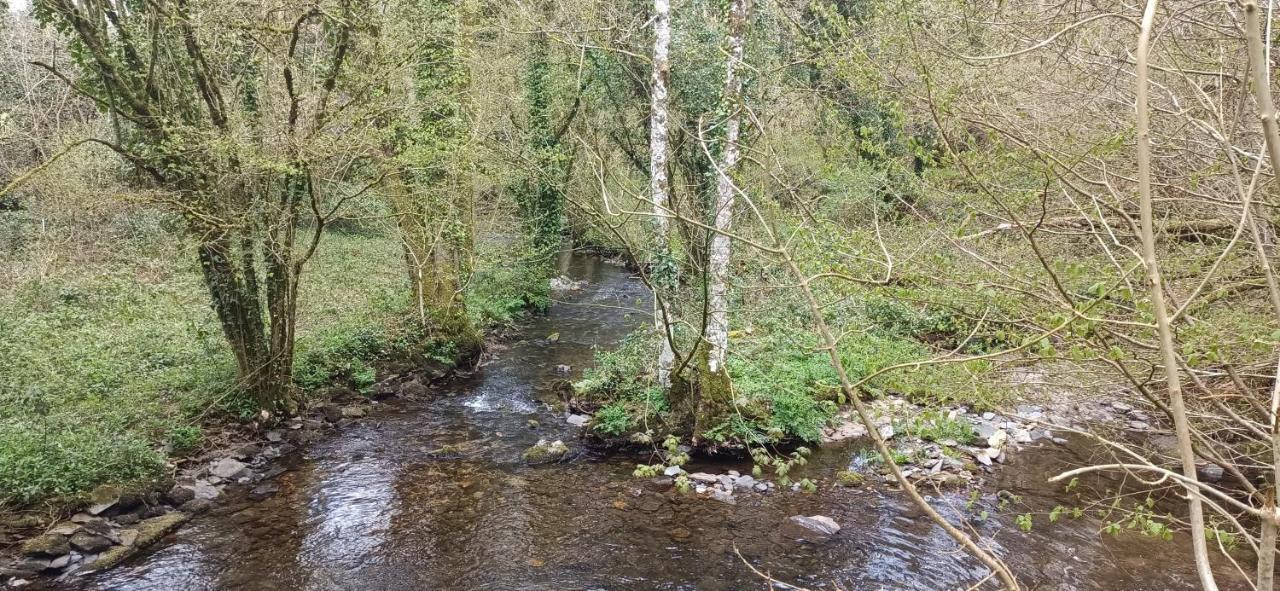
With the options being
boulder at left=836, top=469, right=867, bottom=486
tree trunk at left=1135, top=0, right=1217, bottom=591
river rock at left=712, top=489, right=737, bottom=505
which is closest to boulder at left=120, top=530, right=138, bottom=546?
river rock at left=712, top=489, right=737, bottom=505

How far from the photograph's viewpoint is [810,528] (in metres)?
7.44

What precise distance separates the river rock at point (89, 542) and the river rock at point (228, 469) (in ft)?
5.40

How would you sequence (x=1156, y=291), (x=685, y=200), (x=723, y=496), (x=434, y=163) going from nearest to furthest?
(x=1156, y=291)
(x=723, y=496)
(x=685, y=200)
(x=434, y=163)

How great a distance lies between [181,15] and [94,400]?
15.2 feet

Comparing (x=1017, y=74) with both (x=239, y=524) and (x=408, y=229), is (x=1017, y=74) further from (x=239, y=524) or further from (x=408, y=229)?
(x=408, y=229)

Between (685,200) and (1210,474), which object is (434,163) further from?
(1210,474)

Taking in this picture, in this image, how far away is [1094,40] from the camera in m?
5.78

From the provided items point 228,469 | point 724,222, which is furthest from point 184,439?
point 724,222

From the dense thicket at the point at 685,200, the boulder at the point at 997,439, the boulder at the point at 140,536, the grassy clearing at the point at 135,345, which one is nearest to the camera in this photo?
the dense thicket at the point at 685,200

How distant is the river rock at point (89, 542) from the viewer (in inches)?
253

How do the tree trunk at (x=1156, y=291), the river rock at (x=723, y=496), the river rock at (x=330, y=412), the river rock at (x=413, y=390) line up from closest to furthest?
the tree trunk at (x=1156, y=291)
the river rock at (x=723, y=496)
the river rock at (x=330, y=412)
the river rock at (x=413, y=390)

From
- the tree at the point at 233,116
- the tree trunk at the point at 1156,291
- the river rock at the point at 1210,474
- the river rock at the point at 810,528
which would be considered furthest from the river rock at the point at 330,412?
the river rock at the point at 1210,474

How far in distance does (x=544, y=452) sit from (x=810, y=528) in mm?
3586

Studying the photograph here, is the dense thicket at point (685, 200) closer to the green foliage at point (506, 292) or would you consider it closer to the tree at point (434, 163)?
the tree at point (434, 163)
